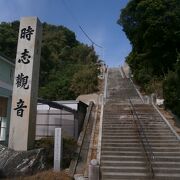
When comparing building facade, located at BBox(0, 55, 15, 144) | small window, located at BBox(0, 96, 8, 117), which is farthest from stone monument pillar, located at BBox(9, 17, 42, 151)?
small window, located at BBox(0, 96, 8, 117)

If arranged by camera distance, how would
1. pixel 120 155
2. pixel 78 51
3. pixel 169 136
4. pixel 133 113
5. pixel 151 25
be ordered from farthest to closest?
1. pixel 78 51
2. pixel 151 25
3. pixel 133 113
4. pixel 169 136
5. pixel 120 155

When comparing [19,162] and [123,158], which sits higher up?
[123,158]

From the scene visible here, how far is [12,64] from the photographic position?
74.5 ft

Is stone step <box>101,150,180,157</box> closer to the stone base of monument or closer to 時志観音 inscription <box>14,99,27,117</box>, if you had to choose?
the stone base of monument

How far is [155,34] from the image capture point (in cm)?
3120

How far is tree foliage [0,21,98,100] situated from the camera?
38562 millimetres

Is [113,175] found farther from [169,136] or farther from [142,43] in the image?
[142,43]

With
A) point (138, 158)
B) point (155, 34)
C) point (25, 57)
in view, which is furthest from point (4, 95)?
point (155, 34)

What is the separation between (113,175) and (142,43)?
24350 millimetres

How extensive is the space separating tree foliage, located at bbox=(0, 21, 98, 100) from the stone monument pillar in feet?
73.1

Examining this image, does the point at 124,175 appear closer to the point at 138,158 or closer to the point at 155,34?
the point at 138,158

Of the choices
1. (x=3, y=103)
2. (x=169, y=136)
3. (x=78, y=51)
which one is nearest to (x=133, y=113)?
(x=169, y=136)

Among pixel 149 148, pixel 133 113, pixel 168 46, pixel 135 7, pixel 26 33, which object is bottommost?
pixel 149 148

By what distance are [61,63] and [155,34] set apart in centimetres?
2737
